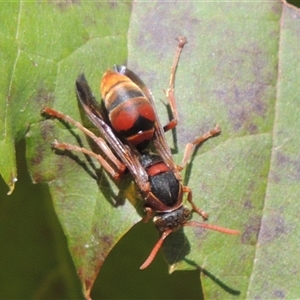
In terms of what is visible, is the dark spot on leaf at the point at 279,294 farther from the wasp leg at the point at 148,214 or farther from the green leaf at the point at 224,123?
the wasp leg at the point at 148,214

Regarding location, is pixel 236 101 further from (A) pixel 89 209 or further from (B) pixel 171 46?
(A) pixel 89 209

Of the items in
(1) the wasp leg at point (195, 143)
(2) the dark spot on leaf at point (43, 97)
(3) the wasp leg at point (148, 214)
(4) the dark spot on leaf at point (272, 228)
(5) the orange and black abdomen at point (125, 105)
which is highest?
(2) the dark spot on leaf at point (43, 97)

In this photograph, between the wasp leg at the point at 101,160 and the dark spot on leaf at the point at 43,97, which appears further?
the wasp leg at the point at 101,160

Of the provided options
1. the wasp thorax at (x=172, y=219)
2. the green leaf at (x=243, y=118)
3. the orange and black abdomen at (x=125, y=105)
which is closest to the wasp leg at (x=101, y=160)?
the orange and black abdomen at (x=125, y=105)

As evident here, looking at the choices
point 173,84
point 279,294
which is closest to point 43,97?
point 173,84

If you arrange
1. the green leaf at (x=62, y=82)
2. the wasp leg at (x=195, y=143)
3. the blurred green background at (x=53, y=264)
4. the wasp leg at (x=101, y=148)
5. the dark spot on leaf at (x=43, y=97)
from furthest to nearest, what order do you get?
the blurred green background at (x=53, y=264)
the wasp leg at (x=195, y=143)
the wasp leg at (x=101, y=148)
the dark spot on leaf at (x=43, y=97)
the green leaf at (x=62, y=82)

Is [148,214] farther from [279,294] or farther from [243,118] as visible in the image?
[279,294]

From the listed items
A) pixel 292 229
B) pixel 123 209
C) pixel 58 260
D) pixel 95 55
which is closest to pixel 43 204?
pixel 58 260
